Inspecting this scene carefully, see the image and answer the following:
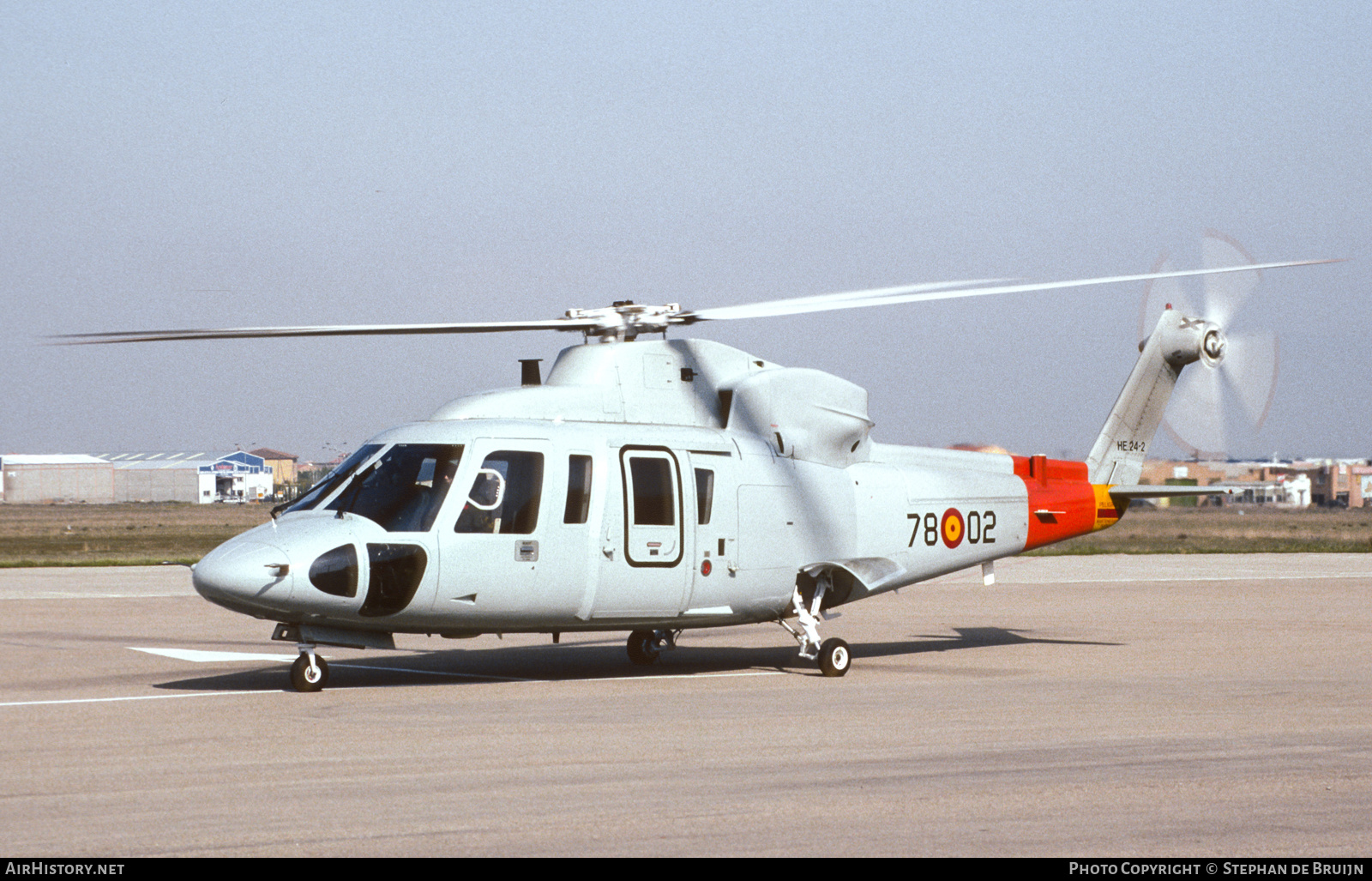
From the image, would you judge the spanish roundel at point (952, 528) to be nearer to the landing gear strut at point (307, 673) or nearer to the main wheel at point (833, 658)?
the main wheel at point (833, 658)

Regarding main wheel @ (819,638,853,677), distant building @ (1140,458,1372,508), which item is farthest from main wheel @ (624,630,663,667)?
distant building @ (1140,458,1372,508)

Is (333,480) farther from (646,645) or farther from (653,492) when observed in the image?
(646,645)

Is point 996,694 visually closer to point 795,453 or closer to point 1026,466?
point 795,453

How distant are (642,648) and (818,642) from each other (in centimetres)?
236

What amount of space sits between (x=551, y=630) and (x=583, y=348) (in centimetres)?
313

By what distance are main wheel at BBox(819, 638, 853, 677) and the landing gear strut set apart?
546cm

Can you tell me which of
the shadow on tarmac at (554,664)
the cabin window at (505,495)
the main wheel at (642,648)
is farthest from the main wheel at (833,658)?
the cabin window at (505,495)

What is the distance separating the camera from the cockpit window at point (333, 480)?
13.8 m

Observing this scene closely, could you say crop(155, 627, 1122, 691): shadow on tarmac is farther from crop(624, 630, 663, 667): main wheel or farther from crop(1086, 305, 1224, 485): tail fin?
crop(1086, 305, 1224, 485): tail fin

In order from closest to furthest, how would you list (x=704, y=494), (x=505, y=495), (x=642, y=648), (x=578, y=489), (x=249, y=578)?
(x=249, y=578) < (x=505, y=495) < (x=578, y=489) < (x=704, y=494) < (x=642, y=648)

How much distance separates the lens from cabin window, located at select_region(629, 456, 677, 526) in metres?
14.8

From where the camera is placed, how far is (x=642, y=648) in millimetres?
16969

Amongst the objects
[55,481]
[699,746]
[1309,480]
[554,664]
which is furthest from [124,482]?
[699,746]

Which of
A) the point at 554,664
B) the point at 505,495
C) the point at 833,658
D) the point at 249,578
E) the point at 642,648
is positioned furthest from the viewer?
the point at 554,664
